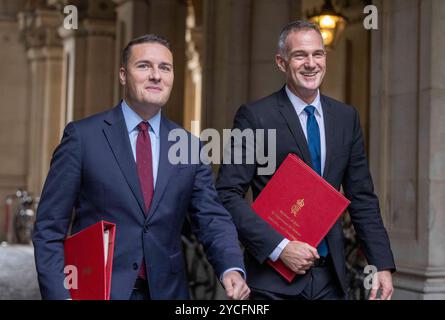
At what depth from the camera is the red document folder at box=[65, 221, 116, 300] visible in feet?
12.5

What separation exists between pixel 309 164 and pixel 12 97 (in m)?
25.1

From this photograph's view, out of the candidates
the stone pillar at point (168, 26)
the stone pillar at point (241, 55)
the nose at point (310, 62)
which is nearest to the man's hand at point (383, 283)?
the nose at point (310, 62)

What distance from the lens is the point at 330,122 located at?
4.58 metres

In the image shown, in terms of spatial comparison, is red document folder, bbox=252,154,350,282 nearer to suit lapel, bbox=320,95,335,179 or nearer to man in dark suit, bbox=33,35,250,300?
suit lapel, bbox=320,95,335,179

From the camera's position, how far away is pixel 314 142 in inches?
179

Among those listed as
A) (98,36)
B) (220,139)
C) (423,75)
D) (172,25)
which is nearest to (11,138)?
(98,36)

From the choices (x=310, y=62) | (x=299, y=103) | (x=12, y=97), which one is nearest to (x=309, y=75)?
(x=310, y=62)

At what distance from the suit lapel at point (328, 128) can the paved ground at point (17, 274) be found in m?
8.82

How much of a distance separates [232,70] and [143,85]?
23.7 feet

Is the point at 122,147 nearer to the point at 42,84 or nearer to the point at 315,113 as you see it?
the point at 315,113

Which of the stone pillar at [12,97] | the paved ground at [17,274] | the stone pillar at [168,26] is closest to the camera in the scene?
the paved ground at [17,274]

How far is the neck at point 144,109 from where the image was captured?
13.5ft

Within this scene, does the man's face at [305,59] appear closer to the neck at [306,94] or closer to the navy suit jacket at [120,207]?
the neck at [306,94]

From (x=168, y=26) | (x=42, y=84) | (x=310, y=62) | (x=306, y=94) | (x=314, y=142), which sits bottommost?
(x=314, y=142)
